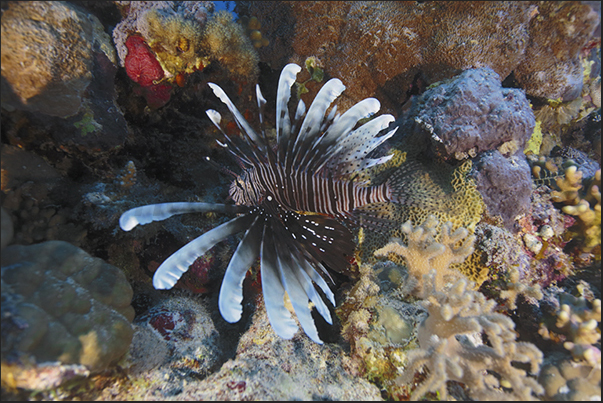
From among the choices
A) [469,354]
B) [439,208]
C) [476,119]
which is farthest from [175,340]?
[476,119]

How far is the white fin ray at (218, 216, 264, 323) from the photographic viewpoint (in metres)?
1.58

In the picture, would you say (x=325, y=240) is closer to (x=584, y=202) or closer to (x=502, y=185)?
(x=502, y=185)

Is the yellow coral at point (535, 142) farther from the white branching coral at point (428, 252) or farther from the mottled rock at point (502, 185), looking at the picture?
the white branching coral at point (428, 252)

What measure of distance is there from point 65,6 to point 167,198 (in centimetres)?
202

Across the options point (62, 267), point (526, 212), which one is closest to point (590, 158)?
point (526, 212)

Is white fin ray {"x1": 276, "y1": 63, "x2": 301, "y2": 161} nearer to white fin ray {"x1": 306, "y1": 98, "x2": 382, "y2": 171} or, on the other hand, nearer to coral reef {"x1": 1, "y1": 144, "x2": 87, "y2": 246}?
white fin ray {"x1": 306, "y1": 98, "x2": 382, "y2": 171}

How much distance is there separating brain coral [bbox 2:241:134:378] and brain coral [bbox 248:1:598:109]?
365 cm

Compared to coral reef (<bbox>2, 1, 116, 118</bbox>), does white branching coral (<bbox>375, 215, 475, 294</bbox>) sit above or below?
below

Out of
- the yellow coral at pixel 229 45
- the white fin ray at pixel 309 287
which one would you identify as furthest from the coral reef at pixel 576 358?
the yellow coral at pixel 229 45

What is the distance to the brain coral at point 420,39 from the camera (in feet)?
10.1

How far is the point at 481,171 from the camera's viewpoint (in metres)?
2.64

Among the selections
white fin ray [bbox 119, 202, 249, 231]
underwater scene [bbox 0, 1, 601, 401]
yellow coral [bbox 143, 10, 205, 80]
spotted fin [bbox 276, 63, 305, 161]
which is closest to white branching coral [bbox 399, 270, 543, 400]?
underwater scene [bbox 0, 1, 601, 401]

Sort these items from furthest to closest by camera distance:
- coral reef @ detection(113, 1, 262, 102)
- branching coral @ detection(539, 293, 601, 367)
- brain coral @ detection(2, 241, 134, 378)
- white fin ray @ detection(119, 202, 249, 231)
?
coral reef @ detection(113, 1, 262, 102) → branching coral @ detection(539, 293, 601, 367) → white fin ray @ detection(119, 202, 249, 231) → brain coral @ detection(2, 241, 134, 378)

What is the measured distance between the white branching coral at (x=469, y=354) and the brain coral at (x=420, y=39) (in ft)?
9.50
